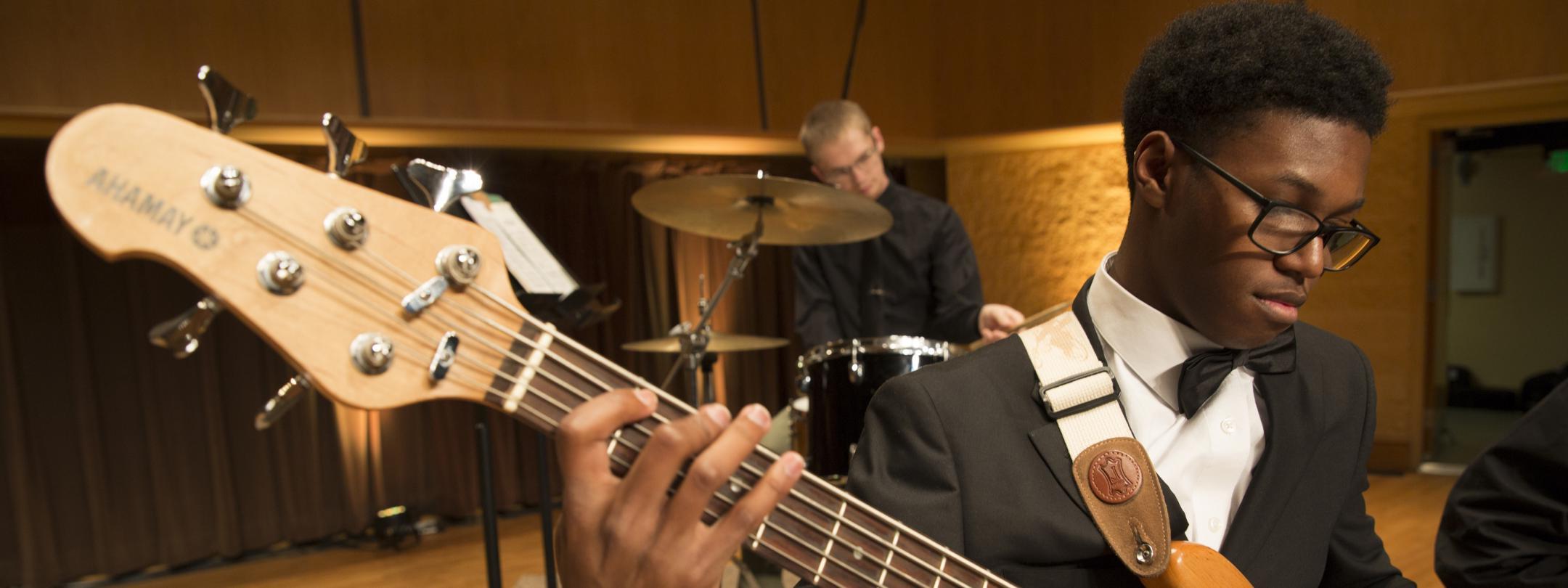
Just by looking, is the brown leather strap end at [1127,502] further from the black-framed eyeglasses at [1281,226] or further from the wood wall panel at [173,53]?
the wood wall panel at [173,53]

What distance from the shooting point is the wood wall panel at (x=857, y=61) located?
190 inches

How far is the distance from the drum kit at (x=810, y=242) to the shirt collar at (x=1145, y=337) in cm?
140

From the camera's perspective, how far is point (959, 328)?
3088mm

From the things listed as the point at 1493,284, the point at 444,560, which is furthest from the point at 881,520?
the point at 1493,284

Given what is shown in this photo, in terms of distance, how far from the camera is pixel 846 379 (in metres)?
2.58

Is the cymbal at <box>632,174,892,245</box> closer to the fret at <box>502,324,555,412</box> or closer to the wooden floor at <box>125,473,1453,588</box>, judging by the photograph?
the wooden floor at <box>125,473,1453,588</box>

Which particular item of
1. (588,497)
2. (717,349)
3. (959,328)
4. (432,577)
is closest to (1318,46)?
(588,497)

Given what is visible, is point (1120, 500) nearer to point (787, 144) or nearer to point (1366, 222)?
point (787, 144)

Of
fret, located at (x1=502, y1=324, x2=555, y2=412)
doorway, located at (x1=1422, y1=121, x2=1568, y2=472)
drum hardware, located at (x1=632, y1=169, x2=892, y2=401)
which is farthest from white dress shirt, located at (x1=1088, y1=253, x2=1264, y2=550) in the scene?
doorway, located at (x1=1422, y1=121, x2=1568, y2=472)

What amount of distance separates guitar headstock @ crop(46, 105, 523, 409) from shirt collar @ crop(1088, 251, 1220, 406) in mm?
694

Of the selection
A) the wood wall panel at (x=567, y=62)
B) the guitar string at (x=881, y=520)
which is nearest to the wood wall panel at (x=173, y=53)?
the wood wall panel at (x=567, y=62)

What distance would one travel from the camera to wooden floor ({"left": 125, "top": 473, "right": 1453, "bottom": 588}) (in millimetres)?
3998

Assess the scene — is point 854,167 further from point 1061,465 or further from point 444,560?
point 444,560

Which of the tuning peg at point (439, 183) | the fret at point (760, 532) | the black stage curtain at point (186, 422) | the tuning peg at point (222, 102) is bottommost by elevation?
the black stage curtain at point (186, 422)
